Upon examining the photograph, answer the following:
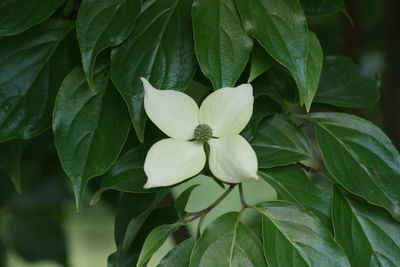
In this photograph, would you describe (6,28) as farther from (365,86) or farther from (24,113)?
(365,86)

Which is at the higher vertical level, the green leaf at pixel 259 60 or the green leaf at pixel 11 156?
the green leaf at pixel 259 60

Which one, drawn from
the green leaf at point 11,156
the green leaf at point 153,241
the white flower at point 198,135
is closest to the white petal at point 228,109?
the white flower at point 198,135

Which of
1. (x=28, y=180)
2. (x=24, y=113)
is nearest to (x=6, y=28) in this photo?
(x=24, y=113)

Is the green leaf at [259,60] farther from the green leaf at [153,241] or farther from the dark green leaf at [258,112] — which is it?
the green leaf at [153,241]

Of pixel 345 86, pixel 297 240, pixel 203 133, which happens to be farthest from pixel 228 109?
pixel 345 86

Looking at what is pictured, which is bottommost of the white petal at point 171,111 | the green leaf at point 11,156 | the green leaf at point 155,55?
the green leaf at point 11,156

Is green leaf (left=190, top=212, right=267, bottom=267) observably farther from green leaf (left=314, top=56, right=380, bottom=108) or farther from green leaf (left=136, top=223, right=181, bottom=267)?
green leaf (left=314, top=56, right=380, bottom=108)

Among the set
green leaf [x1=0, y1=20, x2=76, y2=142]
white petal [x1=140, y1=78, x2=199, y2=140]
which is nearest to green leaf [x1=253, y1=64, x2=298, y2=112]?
white petal [x1=140, y1=78, x2=199, y2=140]

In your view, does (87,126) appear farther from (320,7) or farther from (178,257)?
(320,7)
